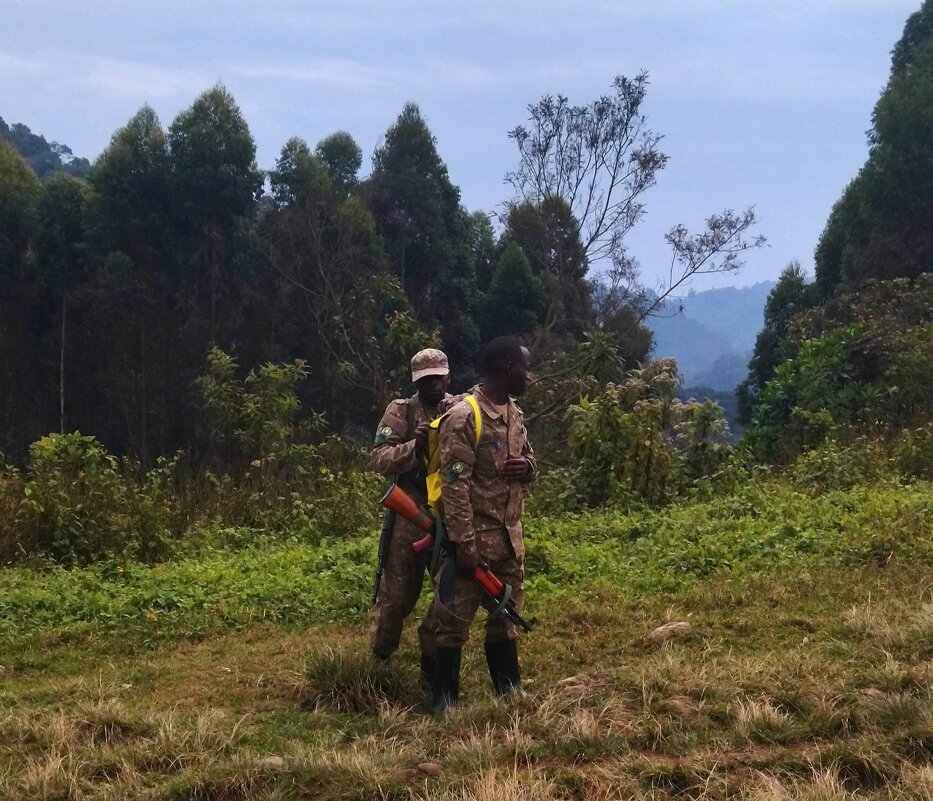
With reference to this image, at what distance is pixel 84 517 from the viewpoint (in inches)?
320

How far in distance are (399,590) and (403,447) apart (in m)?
0.69

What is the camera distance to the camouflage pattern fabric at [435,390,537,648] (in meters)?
4.07

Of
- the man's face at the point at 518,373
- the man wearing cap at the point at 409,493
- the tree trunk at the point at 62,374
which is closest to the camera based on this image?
the man's face at the point at 518,373

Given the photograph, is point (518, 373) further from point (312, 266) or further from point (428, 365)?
point (312, 266)

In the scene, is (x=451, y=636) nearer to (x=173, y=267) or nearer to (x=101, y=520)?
(x=101, y=520)

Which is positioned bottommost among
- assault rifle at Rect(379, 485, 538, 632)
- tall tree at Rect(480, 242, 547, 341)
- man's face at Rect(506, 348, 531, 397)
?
assault rifle at Rect(379, 485, 538, 632)

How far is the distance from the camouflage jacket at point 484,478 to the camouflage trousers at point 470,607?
79 mm

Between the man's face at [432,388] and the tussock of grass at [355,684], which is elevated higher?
the man's face at [432,388]

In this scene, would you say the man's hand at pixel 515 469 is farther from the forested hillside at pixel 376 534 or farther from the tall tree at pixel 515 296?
the tall tree at pixel 515 296

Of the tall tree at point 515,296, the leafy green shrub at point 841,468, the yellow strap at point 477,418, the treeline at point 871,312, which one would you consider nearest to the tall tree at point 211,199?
the tall tree at point 515,296

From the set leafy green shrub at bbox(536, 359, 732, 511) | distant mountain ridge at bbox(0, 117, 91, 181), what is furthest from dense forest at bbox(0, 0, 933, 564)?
distant mountain ridge at bbox(0, 117, 91, 181)

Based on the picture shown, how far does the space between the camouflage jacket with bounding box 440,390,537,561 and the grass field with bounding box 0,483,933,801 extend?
71 cm

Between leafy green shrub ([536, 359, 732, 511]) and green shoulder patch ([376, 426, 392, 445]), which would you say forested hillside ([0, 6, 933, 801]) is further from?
green shoulder patch ([376, 426, 392, 445])

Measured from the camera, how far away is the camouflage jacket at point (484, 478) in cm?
406
